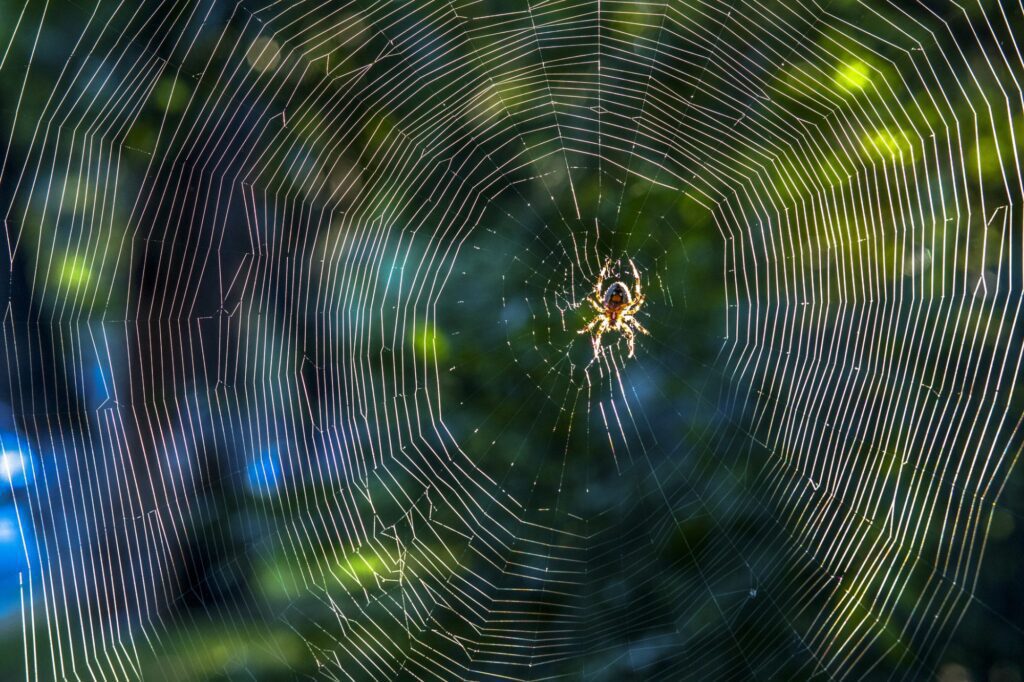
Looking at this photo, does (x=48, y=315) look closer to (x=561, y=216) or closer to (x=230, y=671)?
(x=230, y=671)

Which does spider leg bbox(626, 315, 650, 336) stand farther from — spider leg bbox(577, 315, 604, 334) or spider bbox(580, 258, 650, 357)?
spider leg bbox(577, 315, 604, 334)

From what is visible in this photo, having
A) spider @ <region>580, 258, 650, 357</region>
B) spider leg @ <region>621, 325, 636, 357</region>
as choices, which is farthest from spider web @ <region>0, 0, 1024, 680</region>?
spider @ <region>580, 258, 650, 357</region>

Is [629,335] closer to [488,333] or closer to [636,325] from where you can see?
[636,325]

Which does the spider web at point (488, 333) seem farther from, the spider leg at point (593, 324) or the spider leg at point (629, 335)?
the spider leg at point (593, 324)

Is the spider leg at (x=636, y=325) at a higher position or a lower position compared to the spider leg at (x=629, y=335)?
higher

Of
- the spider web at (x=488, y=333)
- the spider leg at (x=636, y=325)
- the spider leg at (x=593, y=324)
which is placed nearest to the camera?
the spider web at (x=488, y=333)

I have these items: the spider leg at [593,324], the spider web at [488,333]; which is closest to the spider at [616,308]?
the spider leg at [593,324]

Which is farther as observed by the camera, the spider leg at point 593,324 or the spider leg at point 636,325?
the spider leg at point 636,325
